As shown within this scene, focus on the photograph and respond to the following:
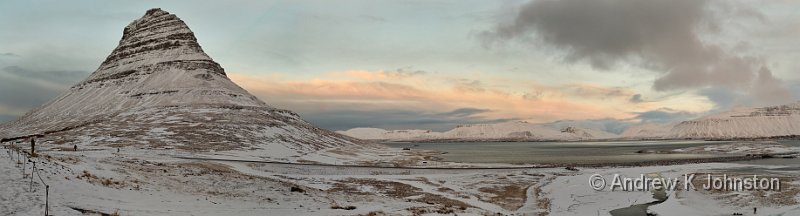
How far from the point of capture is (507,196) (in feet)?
169

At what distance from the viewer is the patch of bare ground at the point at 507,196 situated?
4522cm

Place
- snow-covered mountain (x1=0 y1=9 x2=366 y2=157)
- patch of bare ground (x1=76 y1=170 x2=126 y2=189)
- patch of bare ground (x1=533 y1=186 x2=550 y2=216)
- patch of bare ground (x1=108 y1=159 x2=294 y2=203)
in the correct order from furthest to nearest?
1. snow-covered mountain (x1=0 y1=9 x2=366 y2=157)
2. patch of bare ground (x1=533 y1=186 x2=550 y2=216)
3. patch of bare ground (x1=108 y1=159 x2=294 y2=203)
4. patch of bare ground (x1=76 y1=170 x2=126 y2=189)

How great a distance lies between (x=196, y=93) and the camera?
629 feet

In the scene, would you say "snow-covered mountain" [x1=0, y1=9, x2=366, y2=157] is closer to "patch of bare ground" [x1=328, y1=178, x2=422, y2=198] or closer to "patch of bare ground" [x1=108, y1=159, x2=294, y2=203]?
"patch of bare ground" [x1=328, y1=178, x2=422, y2=198]

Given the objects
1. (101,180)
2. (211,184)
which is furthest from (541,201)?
(101,180)

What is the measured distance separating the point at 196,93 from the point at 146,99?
17634mm

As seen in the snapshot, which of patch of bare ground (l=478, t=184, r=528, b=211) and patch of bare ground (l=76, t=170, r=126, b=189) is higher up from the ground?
patch of bare ground (l=76, t=170, r=126, b=189)

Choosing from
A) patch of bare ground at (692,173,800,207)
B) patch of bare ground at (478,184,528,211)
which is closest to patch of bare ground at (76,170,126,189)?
patch of bare ground at (478,184,528,211)
